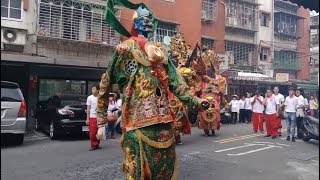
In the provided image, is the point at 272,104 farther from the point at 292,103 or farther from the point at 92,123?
the point at 92,123

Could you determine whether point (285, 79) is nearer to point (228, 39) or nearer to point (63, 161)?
point (228, 39)

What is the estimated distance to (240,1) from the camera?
78.3 ft

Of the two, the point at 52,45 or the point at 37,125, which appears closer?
the point at 37,125

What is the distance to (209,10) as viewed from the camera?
20.2 meters

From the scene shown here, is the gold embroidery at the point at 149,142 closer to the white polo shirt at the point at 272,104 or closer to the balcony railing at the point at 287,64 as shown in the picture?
the white polo shirt at the point at 272,104

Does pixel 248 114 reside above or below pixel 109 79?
below

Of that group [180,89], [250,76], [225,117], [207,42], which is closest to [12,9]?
[225,117]

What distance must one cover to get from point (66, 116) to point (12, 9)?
5.69 metres

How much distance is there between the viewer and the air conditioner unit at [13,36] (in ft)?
44.3

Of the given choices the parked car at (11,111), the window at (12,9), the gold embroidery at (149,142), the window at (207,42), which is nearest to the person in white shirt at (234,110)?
the window at (207,42)

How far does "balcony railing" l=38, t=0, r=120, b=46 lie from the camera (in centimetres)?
1440

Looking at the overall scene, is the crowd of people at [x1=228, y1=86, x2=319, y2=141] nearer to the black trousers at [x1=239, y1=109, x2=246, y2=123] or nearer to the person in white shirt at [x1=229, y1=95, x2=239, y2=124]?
the person in white shirt at [x1=229, y1=95, x2=239, y2=124]

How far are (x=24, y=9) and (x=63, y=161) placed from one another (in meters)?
8.58

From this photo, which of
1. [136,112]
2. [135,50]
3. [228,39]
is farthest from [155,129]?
[228,39]
